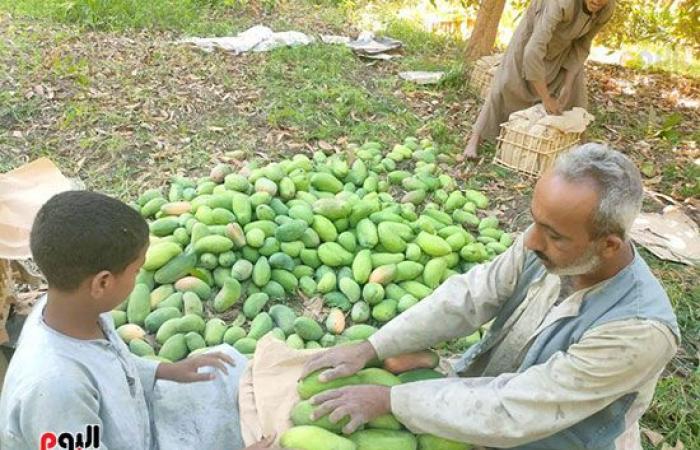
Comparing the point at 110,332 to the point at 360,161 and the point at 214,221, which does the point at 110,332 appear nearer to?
the point at 214,221

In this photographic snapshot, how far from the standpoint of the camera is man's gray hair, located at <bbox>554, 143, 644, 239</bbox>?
1904mm

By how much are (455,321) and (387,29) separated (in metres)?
6.60

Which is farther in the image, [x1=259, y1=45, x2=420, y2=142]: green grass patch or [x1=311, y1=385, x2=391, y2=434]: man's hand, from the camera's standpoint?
[x1=259, y1=45, x2=420, y2=142]: green grass patch

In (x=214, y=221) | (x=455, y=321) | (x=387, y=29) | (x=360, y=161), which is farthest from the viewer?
(x=387, y=29)

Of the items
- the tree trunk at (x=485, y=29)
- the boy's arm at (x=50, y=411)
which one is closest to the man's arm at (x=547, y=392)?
the boy's arm at (x=50, y=411)

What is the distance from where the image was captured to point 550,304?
2207 mm

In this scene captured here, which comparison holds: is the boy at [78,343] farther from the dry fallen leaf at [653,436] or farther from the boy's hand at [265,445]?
the dry fallen leaf at [653,436]

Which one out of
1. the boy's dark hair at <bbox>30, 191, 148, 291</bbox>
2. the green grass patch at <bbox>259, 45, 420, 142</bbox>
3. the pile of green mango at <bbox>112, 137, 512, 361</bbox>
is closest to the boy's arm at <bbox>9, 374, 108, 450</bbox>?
the boy's dark hair at <bbox>30, 191, 148, 291</bbox>

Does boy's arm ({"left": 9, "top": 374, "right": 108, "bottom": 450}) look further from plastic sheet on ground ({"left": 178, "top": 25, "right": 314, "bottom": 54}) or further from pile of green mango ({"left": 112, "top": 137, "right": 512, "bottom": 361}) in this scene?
plastic sheet on ground ({"left": 178, "top": 25, "right": 314, "bottom": 54})

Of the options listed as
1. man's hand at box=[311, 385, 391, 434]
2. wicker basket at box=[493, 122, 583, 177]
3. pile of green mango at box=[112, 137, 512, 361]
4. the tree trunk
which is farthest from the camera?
the tree trunk

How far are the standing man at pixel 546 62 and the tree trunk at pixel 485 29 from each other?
200 cm

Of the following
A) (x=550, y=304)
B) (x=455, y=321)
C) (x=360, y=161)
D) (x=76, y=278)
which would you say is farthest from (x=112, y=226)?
(x=360, y=161)

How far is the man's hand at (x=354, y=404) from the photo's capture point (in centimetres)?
200

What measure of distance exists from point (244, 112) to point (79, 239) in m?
4.14
